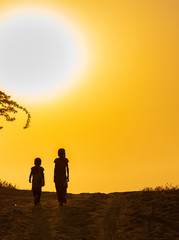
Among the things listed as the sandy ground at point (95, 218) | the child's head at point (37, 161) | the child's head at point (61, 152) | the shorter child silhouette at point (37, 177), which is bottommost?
the sandy ground at point (95, 218)

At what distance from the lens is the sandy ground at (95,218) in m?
15.1

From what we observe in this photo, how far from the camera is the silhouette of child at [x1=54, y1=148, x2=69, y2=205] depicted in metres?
20.6

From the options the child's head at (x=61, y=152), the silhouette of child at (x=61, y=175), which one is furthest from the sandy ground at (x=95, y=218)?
the child's head at (x=61, y=152)

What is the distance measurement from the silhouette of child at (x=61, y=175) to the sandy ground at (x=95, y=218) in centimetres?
49

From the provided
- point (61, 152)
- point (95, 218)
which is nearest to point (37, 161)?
point (61, 152)

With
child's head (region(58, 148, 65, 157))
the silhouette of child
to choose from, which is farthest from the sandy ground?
child's head (region(58, 148, 65, 157))

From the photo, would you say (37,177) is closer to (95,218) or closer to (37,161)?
(37,161)

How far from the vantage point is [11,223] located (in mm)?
16828

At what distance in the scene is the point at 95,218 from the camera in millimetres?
17578

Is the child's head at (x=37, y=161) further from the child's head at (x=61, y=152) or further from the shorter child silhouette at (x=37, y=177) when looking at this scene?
the child's head at (x=61, y=152)

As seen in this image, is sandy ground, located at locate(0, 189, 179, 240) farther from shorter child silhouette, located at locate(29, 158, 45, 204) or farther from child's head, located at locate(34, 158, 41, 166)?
child's head, located at locate(34, 158, 41, 166)

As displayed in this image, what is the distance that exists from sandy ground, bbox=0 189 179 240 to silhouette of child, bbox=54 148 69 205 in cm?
49

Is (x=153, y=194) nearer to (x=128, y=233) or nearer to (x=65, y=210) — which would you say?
(x=65, y=210)

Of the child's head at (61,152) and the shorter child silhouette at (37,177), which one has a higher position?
the child's head at (61,152)
